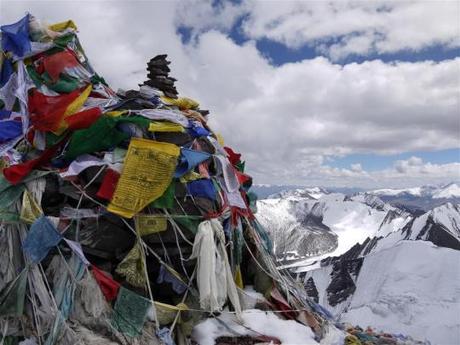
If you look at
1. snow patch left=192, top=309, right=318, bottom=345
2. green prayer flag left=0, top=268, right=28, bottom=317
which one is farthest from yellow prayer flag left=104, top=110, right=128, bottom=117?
snow patch left=192, top=309, right=318, bottom=345

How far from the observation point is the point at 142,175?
1165 cm

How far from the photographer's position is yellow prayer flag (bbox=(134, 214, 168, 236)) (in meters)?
11.5

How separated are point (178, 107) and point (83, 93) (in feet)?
10.4

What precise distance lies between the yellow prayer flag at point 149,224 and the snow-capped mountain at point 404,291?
34.9ft

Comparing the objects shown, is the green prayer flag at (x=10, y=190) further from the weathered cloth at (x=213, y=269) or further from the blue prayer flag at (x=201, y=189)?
the weathered cloth at (x=213, y=269)

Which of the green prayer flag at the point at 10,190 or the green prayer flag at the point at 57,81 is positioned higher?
the green prayer flag at the point at 57,81

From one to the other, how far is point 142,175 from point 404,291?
173ft

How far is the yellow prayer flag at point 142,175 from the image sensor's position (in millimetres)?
11344

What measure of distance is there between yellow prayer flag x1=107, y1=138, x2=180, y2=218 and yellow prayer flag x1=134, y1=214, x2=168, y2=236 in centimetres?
33

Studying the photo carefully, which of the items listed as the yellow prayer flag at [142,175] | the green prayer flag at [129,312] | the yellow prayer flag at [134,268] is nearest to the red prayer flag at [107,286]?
the green prayer flag at [129,312]

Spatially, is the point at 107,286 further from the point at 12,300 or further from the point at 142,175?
the point at 142,175

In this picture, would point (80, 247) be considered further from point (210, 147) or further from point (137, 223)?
point (210, 147)

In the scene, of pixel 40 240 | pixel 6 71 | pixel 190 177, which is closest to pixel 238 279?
pixel 190 177

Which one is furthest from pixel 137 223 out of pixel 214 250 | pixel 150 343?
pixel 150 343
